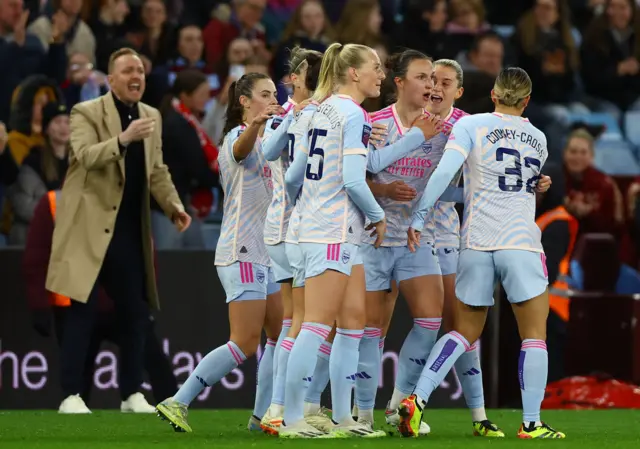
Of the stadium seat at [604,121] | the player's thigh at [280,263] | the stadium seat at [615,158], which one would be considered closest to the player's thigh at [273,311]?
the player's thigh at [280,263]

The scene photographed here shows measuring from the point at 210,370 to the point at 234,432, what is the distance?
49cm

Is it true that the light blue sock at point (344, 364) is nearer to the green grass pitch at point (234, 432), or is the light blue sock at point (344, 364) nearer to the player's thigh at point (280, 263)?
the green grass pitch at point (234, 432)

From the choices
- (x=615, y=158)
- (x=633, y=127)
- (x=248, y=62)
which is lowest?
(x=615, y=158)

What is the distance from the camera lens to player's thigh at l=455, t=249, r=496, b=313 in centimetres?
766

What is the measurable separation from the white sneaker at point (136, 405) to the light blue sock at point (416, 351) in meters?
2.45

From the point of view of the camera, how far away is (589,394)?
37.0 ft

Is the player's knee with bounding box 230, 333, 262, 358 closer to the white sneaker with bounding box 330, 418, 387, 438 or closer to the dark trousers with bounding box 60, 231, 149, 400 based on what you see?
the white sneaker with bounding box 330, 418, 387, 438

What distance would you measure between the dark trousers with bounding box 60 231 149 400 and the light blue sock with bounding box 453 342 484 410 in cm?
284

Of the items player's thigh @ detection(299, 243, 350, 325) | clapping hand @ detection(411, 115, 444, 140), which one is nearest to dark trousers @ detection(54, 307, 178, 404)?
player's thigh @ detection(299, 243, 350, 325)

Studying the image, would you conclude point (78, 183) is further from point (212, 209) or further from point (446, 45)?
point (446, 45)

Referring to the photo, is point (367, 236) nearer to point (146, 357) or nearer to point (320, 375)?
point (320, 375)

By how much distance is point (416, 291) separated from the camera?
8125 mm

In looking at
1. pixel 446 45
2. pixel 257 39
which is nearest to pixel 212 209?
pixel 257 39

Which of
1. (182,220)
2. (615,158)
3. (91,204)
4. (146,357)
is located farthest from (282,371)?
(615,158)
